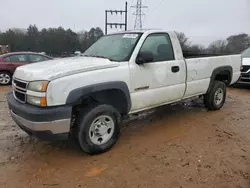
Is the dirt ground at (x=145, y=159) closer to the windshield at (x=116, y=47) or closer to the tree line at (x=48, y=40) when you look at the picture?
the windshield at (x=116, y=47)

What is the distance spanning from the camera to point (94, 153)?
3787 millimetres

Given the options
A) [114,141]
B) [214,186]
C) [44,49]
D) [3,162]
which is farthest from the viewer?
[44,49]

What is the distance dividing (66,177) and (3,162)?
1105mm

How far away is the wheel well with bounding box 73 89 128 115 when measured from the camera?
3807mm

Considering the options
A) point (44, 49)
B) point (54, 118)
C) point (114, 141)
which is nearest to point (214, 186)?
point (114, 141)

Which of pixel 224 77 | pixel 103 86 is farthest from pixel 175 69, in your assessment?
pixel 224 77

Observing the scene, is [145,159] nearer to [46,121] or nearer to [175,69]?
[46,121]

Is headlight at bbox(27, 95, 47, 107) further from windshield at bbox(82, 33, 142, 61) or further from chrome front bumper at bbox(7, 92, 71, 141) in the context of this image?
windshield at bbox(82, 33, 142, 61)

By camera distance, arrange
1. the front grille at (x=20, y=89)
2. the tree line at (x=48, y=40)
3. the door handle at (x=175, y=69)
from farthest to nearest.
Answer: the tree line at (x=48, y=40) < the door handle at (x=175, y=69) < the front grille at (x=20, y=89)

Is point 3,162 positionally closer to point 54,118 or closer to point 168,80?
A: point 54,118

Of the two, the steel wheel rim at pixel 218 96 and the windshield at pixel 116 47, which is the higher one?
the windshield at pixel 116 47

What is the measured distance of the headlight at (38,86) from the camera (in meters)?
3.22

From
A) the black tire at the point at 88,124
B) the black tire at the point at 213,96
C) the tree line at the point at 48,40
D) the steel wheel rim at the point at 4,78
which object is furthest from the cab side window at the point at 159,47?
the tree line at the point at 48,40

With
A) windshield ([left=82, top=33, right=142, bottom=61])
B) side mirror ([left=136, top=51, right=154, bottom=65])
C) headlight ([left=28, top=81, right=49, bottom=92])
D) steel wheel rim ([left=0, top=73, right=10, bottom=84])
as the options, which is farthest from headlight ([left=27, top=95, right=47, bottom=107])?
steel wheel rim ([left=0, top=73, right=10, bottom=84])
